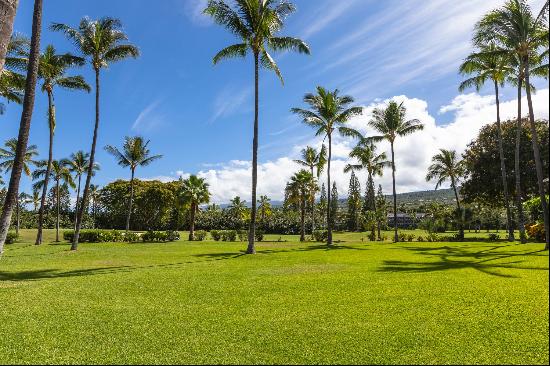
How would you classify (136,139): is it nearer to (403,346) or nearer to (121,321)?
(121,321)

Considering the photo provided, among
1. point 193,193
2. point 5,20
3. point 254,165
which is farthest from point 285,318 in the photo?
point 193,193

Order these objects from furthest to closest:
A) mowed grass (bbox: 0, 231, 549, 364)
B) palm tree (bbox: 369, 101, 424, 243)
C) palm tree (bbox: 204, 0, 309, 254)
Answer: palm tree (bbox: 369, 101, 424, 243) → palm tree (bbox: 204, 0, 309, 254) → mowed grass (bbox: 0, 231, 549, 364)

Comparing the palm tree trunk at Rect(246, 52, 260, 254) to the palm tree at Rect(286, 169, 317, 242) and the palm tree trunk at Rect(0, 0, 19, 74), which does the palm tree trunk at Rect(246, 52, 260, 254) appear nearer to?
the palm tree trunk at Rect(0, 0, 19, 74)

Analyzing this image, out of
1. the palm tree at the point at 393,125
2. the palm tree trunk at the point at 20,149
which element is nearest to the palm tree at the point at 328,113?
the palm tree at the point at 393,125

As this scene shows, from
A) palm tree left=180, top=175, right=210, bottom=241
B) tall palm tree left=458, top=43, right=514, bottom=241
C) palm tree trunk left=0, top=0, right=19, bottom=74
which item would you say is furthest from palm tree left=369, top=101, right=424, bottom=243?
palm tree trunk left=0, top=0, right=19, bottom=74

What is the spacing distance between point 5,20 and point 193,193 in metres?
38.7

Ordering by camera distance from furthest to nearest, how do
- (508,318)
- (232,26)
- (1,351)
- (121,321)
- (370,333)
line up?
(232,26)
(121,321)
(508,318)
(370,333)
(1,351)

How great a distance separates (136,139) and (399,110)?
30.0 metres

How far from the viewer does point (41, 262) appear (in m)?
18.6

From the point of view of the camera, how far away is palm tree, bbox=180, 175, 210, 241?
1731 inches

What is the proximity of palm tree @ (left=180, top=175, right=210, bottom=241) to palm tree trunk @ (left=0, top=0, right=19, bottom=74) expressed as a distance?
3838 centimetres

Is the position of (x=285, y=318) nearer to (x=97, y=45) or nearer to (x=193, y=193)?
(x=97, y=45)

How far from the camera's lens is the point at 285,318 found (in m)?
7.54

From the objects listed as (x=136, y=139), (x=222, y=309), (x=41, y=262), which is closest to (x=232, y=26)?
(x=41, y=262)
